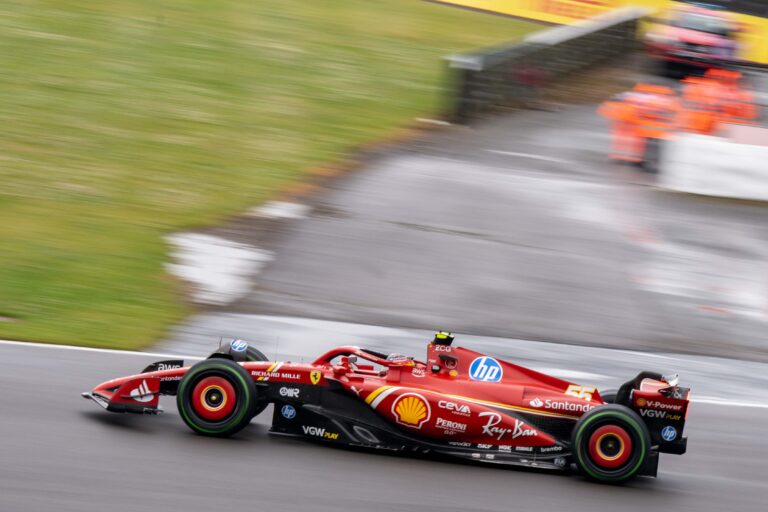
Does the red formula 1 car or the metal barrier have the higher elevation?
the metal barrier

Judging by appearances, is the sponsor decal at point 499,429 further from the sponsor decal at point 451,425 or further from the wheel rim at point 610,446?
the wheel rim at point 610,446

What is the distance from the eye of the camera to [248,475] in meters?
6.40

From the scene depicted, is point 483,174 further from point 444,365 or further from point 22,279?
point 444,365

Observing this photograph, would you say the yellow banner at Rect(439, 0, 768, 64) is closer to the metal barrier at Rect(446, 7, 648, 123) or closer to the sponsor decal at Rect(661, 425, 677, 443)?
the metal barrier at Rect(446, 7, 648, 123)

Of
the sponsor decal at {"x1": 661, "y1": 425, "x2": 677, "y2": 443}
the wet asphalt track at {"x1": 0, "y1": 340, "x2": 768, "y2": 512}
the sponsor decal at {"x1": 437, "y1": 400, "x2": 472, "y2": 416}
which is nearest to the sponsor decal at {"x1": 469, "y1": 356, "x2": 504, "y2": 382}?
the sponsor decal at {"x1": 437, "y1": 400, "x2": 472, "y2": 416}

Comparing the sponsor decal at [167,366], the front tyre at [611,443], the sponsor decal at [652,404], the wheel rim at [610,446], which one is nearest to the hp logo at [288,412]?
the sponsor decal at [167,366]

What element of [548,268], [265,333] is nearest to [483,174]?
[548,268]

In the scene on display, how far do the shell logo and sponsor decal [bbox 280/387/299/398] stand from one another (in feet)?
2.10

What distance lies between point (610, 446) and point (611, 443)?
0.07 feet

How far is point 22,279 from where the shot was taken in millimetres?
10727

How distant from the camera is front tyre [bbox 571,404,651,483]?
681 centimetres

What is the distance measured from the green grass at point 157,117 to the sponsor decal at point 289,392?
2901mm

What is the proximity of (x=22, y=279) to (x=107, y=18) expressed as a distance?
1108 centimetres

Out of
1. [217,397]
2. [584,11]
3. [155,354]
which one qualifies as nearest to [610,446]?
[217,397]
